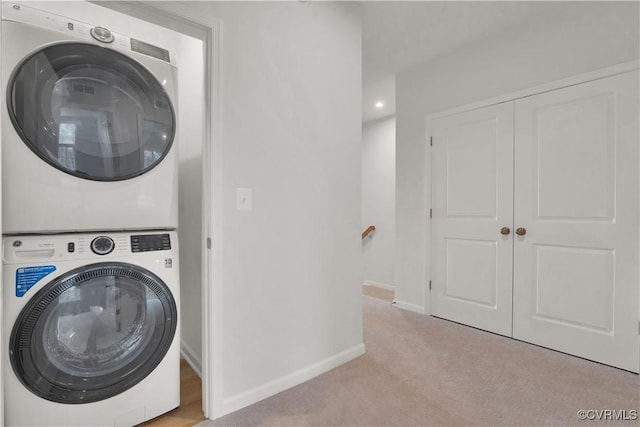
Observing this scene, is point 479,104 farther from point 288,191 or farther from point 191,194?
point 191,194

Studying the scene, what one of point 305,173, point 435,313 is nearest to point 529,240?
point 435,313

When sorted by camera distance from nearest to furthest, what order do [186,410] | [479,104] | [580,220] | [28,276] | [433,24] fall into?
[28,276] → [186,410] → [580,220] → [433,24] → [479,104]

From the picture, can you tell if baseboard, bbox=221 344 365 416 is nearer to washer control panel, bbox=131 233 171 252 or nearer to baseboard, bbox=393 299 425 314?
washer control panel, bbox=131 233 171 252

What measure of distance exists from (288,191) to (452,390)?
1452mm

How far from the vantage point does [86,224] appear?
1340mm

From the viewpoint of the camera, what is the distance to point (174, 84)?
61.0 inches

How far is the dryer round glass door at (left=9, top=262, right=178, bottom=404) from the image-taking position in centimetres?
122

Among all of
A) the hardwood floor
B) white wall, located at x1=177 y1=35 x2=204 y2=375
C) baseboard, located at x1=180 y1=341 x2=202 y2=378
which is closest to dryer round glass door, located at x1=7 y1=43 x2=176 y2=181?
white wall, located at x1=177 y1=35 x2=204 y2=375

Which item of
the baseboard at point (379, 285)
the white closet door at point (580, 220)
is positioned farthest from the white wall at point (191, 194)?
the baseboard at point (379, 285)

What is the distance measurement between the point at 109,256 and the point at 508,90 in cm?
296

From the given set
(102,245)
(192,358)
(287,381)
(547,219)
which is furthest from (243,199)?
(547,219)

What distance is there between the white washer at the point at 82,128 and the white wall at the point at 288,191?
0.30 m

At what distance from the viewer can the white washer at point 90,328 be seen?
1.20m

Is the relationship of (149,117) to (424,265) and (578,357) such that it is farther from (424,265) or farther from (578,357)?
(578,357)
